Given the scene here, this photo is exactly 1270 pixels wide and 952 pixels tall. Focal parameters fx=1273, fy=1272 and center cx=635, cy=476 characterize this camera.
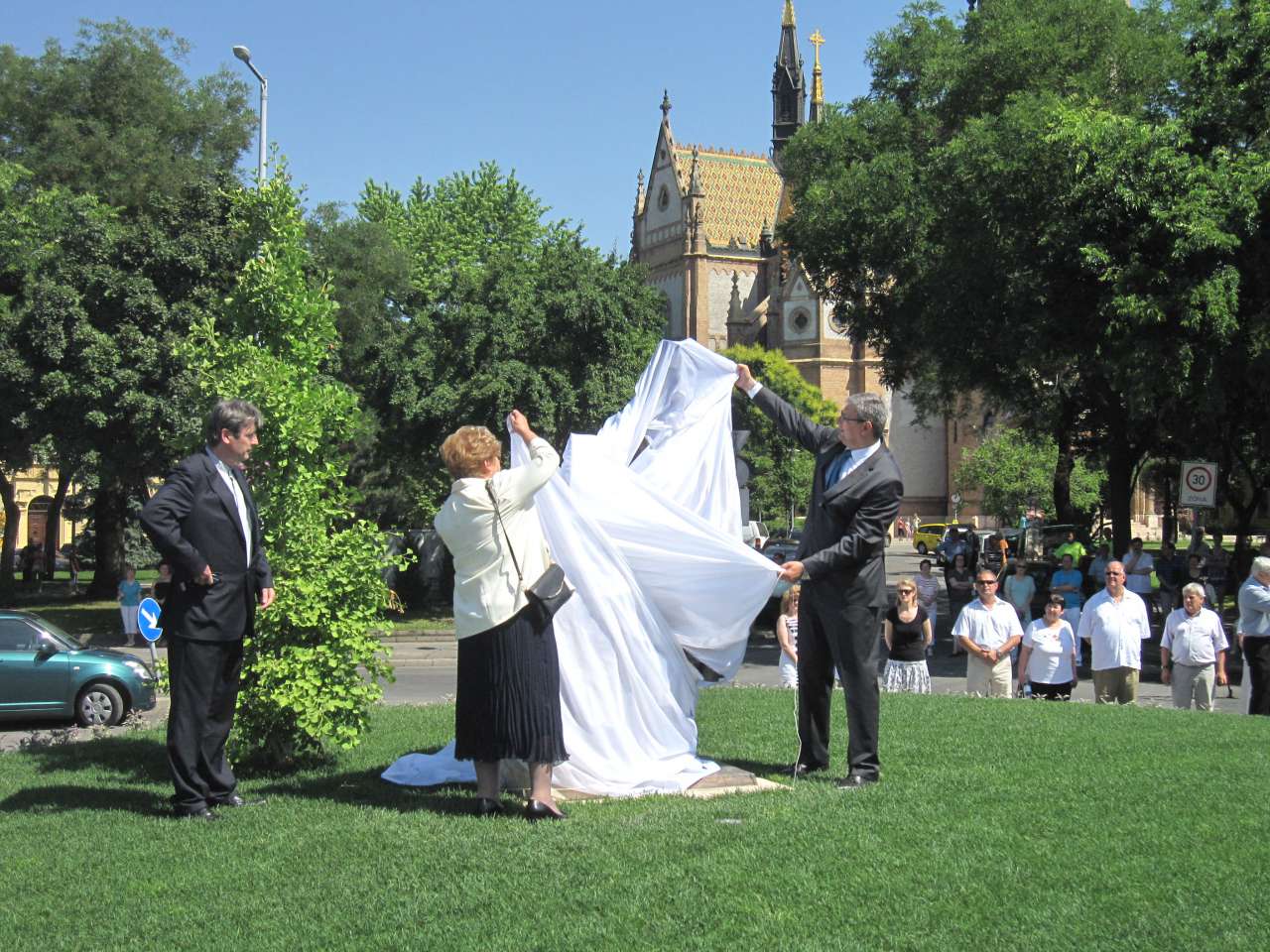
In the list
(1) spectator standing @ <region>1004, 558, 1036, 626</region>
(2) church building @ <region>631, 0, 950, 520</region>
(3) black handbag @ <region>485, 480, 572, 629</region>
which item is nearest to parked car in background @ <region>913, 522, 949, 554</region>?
(2) church building @ <region>631, 0, 950, 520</region>

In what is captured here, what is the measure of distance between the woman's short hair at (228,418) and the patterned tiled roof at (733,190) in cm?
10027

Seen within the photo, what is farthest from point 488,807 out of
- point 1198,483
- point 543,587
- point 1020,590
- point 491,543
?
point 1198,483

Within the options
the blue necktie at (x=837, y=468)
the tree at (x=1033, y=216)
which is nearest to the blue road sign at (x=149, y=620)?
the blue necktie at (x=837, y=468)

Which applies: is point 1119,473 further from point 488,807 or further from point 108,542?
point 108,542

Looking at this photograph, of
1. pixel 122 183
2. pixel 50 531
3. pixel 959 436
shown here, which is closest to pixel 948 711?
pixel 122 183

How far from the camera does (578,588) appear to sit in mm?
6605

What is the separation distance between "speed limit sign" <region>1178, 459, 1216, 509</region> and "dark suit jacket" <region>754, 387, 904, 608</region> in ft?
51.5

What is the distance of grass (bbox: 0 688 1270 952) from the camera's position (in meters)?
4.34

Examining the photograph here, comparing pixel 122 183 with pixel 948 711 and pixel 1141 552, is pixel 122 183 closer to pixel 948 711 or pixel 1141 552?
pixel 1141 552

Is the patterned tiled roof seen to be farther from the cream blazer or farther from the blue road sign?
the cream blazer

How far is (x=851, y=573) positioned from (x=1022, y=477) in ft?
201

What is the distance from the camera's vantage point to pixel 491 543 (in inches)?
239

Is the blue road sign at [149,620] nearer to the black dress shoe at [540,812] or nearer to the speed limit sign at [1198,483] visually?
the black dress shoe at [540,812]

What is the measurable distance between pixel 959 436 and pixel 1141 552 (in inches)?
2466
